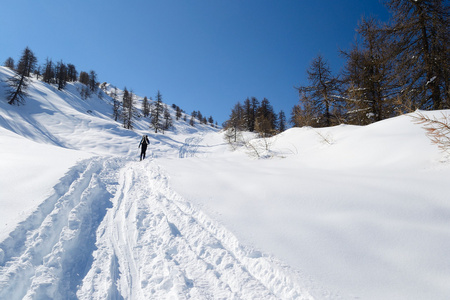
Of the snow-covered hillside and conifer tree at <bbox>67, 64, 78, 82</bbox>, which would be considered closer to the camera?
the snow-covered hillside

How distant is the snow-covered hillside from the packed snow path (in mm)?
15

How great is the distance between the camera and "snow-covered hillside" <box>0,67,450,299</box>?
1.92m

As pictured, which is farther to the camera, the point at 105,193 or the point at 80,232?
the point at 105,193

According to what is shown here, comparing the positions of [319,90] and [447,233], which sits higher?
[319,90]

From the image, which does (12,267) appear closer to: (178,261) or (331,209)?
(178,261)

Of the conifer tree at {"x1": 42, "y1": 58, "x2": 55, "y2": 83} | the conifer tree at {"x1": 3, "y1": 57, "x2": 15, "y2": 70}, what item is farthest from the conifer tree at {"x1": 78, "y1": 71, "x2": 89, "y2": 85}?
the conifer tree at {"x1": 3, "y1": 57, "x2": 15, "y2": 70}

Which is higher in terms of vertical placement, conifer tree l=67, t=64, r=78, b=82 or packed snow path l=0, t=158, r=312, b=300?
conifer tree l=67, t=64, r=78, b=82

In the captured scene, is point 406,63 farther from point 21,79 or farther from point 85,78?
point 85,78

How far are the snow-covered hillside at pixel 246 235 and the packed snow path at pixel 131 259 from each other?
2 centimetres

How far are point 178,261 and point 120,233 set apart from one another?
1438 millimetres

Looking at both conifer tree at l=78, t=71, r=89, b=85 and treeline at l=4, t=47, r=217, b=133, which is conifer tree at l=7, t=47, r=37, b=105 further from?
conifer tree at l=78, t=71, r=89, b=85

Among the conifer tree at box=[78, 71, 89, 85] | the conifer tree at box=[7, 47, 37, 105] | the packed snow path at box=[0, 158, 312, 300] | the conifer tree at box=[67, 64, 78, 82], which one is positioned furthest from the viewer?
the conifer tree at box=[78, 71, 89, 85]

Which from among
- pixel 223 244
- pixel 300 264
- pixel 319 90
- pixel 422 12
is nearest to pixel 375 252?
pixel 300 264

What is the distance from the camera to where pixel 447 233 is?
2082mm
